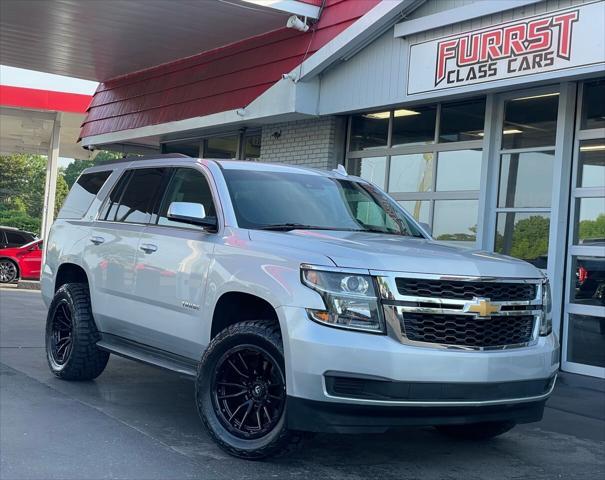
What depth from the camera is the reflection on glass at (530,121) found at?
31.2 feet

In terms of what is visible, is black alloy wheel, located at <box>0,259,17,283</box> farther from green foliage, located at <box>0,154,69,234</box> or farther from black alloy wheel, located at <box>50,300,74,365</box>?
green foliage, located at <box>0,154,69,234</box>

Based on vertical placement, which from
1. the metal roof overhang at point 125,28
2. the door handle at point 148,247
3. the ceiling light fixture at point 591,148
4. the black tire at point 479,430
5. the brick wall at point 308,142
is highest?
the metal roof overhang at point 125,28

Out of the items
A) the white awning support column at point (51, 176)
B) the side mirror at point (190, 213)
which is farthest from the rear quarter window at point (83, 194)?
the white awning support column at point (51, 176)

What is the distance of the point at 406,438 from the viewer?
19.8 ft

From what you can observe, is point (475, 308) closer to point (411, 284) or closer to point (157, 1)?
point (411, 284)

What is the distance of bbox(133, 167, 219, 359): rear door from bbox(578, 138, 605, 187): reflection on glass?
15.6 ft

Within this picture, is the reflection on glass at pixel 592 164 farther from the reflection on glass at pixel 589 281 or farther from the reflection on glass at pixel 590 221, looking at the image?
the reflection on glass at pixel 589 281

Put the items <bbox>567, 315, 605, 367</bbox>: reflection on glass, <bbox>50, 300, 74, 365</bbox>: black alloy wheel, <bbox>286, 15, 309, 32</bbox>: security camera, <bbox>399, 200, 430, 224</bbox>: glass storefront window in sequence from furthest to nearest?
1. <bbox>286, 15, 309, 32</bbox>: security camera
2. <bbox>399, 200, 430, 224</bbox>: glass storefront window
3. <bbox>567, 315, 605, 367</bbox>: reflection on glass
4. <bbox>50, 300, 74, 365</bbox>: black alloy wheel

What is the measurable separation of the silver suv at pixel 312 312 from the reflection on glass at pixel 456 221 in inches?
150

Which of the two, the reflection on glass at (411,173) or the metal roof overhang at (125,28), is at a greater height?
the metal roof overhang at (125,28)

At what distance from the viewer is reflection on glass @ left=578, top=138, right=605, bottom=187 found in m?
8.96

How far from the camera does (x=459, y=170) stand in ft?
34.9

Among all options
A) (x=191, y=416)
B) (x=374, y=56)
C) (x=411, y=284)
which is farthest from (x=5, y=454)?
(x=374, y=56)

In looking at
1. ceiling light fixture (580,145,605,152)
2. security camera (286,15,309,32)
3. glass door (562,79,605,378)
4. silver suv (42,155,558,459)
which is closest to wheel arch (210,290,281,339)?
silver suv (42,155,558,459)
